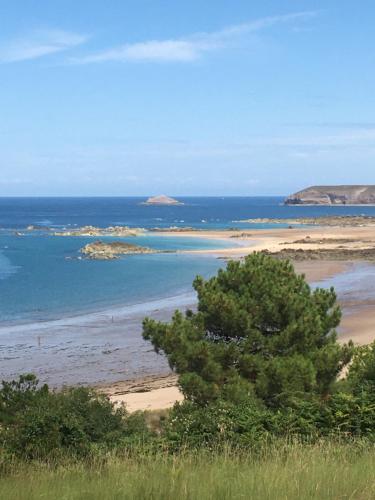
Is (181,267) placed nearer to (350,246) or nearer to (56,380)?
(350,246)

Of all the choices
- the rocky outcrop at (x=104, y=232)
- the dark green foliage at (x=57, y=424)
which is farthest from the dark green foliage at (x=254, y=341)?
the rocky outcrop at (x=104, y=232)

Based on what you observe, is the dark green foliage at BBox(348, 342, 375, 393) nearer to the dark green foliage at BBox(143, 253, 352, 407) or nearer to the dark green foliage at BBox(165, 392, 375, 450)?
the dark green foliage at BBox(143, 253, 352, 407)

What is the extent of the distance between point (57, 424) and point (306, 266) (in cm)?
5117

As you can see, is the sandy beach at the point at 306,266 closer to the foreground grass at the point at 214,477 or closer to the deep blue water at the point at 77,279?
the deep blue water at the point at 77,279

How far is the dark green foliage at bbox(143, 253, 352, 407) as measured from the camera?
1230 cm

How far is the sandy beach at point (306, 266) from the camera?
2064cm

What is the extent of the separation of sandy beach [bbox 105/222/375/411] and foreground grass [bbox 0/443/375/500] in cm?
1050

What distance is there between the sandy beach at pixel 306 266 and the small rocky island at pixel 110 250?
7.38 m

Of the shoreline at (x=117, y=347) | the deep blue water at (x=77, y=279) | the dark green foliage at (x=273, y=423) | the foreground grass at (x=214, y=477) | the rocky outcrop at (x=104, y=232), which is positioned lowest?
the shoreline at (x=117, y=347)

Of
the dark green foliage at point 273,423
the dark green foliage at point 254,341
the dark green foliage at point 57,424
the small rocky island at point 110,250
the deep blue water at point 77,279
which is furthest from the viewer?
the small rocky island at point 110,250

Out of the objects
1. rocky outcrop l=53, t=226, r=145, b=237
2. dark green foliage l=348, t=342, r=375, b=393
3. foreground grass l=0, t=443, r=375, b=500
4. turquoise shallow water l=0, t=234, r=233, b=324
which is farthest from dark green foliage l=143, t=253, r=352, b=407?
rocky outcrop l=53, t=226, r=145, b=237

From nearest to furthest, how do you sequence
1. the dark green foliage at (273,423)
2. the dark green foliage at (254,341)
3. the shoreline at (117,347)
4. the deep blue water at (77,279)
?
1. the dark green foliage at (273,423)
2. the dark green foliage at (254,341)
3. the shoreline at (117,347)
4. the deep blue water at (77,279)

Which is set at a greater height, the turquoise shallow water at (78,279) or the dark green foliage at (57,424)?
the dark green foliage at (57,424)

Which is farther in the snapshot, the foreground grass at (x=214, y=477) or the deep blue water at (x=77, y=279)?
the deep blue water at (x=77, y=279)
